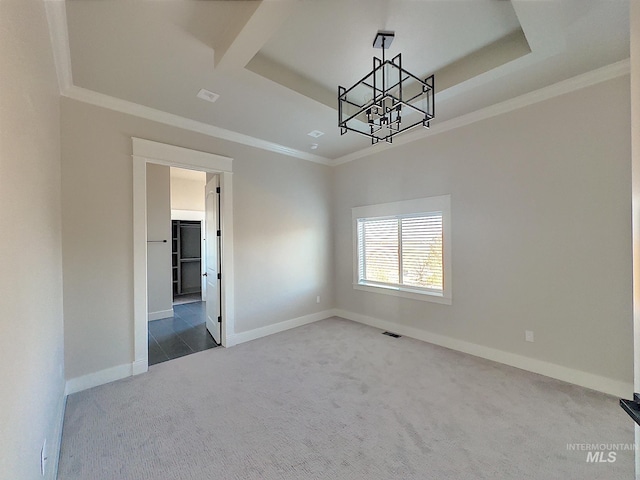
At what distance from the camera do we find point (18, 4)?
1.15 metres

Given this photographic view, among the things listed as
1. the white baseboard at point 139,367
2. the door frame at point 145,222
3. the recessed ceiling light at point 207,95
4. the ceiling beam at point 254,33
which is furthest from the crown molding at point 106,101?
the white baseboard at point 139,367

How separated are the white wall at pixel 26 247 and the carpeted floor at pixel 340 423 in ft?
1.45

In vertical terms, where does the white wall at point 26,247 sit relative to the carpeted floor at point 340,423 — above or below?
above

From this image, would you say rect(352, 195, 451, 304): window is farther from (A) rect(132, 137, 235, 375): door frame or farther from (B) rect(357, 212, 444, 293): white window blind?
(A) rect(132, 137, 235, 375): door frame

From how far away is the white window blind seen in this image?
3.78 meters

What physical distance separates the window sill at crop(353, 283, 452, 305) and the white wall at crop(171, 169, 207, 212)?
4794mm

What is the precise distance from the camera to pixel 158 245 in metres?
5.31

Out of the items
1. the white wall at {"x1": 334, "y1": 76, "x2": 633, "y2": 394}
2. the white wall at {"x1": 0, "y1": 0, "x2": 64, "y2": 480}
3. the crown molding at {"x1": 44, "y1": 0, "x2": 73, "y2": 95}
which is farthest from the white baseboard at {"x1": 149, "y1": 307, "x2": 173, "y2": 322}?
the white wall at {"x1": 334, "y1": 76, "x2": 633, "y2": 394}

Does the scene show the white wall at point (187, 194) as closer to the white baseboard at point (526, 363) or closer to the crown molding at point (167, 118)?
the crown molding at point (167, 118)

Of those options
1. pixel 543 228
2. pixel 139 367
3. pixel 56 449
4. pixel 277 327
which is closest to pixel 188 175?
pixel 277 327

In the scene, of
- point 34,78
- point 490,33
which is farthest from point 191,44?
point 490,33

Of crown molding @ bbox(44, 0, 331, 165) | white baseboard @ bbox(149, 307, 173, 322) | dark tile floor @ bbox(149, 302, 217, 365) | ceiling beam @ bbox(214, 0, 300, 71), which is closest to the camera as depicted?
ceiling beam @ bbox(214, 0, 300, 71)

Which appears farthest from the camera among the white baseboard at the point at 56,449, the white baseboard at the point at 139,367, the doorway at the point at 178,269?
the doorway at the point at 178,269

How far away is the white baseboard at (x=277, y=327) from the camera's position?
12.6ft
